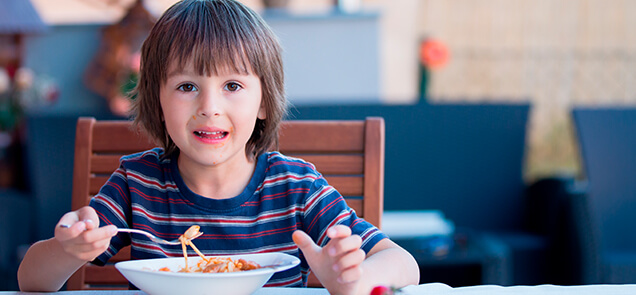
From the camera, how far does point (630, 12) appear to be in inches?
228

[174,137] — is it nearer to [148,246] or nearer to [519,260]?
[148,246]

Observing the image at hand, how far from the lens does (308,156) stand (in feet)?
3.51

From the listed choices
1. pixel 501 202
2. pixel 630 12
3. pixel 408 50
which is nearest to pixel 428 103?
pixel 501 202

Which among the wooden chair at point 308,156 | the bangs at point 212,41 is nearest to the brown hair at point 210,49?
the bangs at point 212,41

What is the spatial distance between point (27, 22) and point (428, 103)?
1866mm

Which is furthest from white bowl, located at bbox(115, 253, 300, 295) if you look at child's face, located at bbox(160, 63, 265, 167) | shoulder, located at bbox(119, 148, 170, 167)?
shoulder, located at bbox(119, 148, 170, 167)

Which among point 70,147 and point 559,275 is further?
point 559,275

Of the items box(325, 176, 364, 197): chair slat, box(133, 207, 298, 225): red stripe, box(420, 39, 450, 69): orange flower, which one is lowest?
box(133, 207, 298, 225): red stripe

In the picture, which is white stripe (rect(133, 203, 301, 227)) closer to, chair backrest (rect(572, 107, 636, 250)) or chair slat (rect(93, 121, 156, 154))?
chair slat (rect(93, 121, 156, 154))

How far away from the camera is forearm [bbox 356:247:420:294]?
714 millimetres

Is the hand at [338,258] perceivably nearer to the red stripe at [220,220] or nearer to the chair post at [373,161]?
the red stripe at [220,220]

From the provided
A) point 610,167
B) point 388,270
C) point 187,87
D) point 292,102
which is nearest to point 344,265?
point 388,270

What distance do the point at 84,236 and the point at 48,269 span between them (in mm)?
143

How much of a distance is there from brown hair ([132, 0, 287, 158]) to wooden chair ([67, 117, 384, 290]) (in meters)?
0.10
